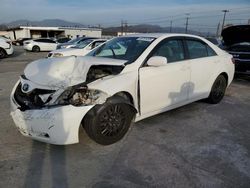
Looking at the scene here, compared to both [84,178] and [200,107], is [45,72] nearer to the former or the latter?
[84,178]

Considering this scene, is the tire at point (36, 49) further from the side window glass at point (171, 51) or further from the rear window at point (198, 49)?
the side window glass at point (171, 51)

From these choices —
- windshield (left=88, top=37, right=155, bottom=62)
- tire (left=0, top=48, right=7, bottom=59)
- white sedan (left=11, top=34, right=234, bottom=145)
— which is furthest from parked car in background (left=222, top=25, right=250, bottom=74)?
tire (left=0, top=48, right=7, bottom=59)

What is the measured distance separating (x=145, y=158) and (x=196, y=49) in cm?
258

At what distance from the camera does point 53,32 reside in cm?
5256

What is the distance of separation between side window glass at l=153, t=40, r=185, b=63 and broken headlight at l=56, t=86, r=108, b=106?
1.27 m

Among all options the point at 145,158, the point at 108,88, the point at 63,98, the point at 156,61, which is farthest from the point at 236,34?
the point at 63,98

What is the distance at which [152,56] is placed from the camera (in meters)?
3.93

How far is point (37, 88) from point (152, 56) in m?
1.79

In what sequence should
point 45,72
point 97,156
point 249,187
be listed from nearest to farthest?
point 249,187 < point 97,156 < point 45,72

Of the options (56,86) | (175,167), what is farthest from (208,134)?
(56,86)

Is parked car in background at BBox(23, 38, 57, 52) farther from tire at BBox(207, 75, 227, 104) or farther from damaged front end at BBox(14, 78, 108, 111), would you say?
damaged front end at BBox(14, 78, 108, 111)

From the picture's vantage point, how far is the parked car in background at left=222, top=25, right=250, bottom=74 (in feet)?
24.6

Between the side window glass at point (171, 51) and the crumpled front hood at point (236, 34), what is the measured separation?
4.55 meters

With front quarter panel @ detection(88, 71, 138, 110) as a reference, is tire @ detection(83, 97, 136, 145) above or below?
below
